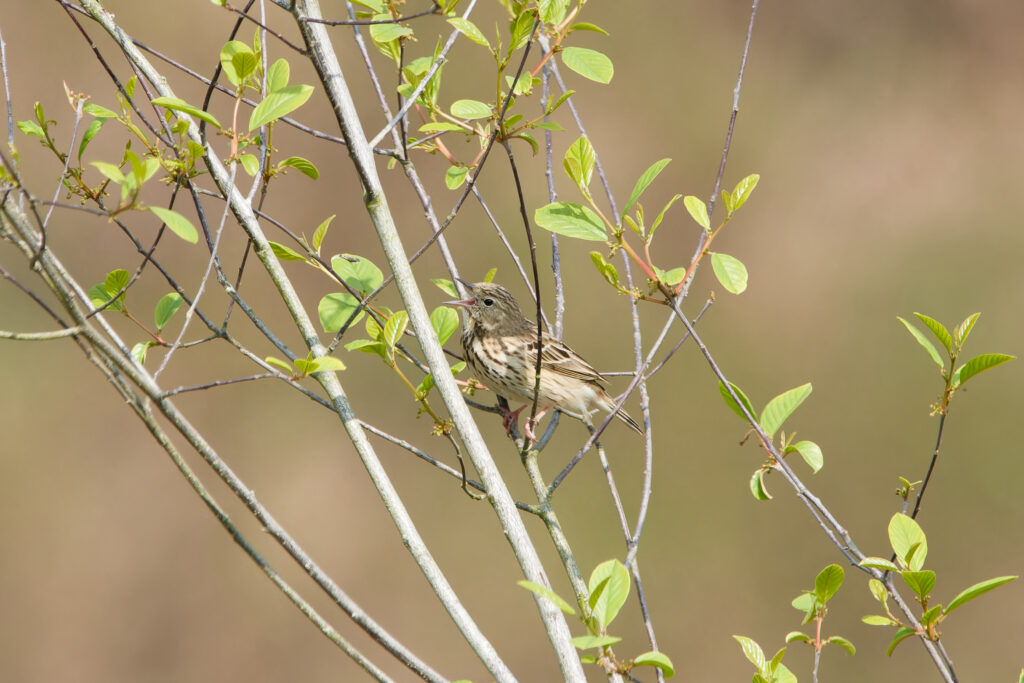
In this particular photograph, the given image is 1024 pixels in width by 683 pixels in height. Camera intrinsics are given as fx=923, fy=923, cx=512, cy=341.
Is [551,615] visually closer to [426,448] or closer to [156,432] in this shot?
→ [156,432]

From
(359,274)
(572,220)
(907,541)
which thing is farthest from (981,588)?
(359,274)

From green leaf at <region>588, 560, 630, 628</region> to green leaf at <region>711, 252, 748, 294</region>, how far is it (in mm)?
711

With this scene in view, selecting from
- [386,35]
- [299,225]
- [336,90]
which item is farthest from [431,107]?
[299,225]

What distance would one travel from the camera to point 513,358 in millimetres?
5199

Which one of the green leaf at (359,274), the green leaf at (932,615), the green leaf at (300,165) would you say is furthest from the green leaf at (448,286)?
the green leaf at (932,615)

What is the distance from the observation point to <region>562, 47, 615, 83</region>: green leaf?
2412 mm

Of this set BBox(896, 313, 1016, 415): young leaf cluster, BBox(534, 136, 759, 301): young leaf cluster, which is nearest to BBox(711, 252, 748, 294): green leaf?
BBox(534, 136, 759, 301): young leaf cluster

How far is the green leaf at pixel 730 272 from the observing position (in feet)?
7.29

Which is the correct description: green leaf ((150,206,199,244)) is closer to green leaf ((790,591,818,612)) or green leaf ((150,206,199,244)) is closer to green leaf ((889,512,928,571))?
green leaf ((889,512,928,571))

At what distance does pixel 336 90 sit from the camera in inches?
87.6

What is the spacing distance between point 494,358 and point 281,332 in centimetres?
492

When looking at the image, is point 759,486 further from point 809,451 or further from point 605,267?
point 605,267

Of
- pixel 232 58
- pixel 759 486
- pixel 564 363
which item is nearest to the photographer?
pixel 232 58

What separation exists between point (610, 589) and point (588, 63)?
1.34 metres
